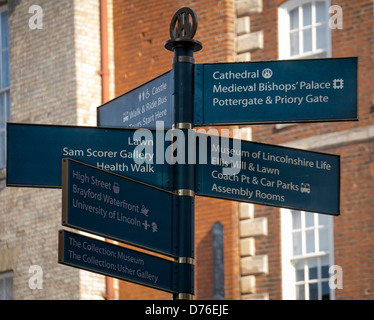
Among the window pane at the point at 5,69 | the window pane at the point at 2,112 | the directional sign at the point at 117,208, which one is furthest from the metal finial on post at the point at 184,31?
the window pane at the point at 5,69

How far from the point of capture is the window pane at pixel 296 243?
15320 mm

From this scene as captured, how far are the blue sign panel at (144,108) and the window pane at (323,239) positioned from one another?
756 centimetres

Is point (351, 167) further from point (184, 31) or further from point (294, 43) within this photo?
point (184, 31)

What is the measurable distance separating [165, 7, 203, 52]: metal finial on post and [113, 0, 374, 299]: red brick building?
7.73 m

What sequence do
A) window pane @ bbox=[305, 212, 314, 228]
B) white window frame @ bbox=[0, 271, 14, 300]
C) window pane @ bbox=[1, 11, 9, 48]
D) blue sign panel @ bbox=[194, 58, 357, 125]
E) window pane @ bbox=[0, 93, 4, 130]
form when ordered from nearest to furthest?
blue sign panel @ bbox=[194, 58, 357, 125] → window pane @ bbox=[305, 212, 314, 228] → white window frame @ bbox=[0, 271, 14, 300] → window pane @ bbox=[0, 93, 4, 130] → window pane @ bbox=[1, 11, 9, 48]

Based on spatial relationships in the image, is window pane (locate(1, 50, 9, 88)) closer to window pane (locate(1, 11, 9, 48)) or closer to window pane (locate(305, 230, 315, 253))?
window pane (locate(1, 11, 9, 48))

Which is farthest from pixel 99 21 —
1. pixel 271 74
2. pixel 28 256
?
pixel 271 74

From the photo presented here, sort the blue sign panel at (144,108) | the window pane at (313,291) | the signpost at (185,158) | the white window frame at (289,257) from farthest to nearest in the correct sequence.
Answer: the white window frame at (289,257)
the window pane at (313,291)
the blue sign panel at (144,108)
the signpost at (185,158)

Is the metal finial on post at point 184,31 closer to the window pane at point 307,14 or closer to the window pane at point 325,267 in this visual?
the window pane at point 325,267

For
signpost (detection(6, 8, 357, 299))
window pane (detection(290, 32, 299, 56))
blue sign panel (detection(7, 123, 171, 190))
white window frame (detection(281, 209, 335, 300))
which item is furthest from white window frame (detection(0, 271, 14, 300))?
blue sign panel (detection(7, 123, 171, 190))

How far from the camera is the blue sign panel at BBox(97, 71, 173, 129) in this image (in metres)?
7.24

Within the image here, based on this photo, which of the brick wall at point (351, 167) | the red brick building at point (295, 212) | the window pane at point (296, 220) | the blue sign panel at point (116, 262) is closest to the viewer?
the blue sign panel at point (116, 262)

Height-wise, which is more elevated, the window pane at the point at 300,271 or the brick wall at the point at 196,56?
the brick wall at the point at 196,56

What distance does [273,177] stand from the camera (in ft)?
23.9
